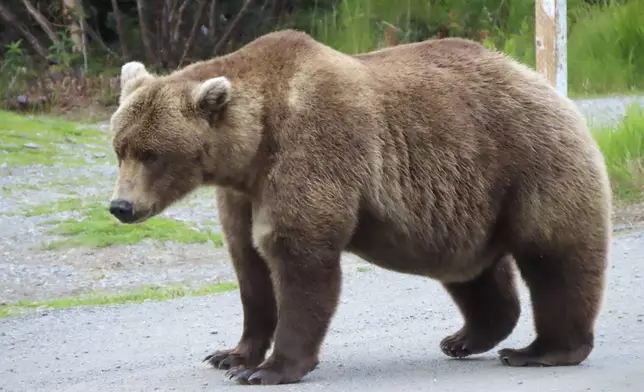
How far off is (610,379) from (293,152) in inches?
74.0

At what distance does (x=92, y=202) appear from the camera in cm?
1295

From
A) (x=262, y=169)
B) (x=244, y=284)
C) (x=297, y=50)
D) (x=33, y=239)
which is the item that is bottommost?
(x=33, y=239)

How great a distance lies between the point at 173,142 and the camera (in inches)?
230

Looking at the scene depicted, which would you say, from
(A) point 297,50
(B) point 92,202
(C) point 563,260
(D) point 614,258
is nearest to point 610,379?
(C) point 563,260

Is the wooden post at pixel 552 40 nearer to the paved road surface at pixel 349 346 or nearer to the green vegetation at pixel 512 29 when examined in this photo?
the paved road surface at pixel 349 346

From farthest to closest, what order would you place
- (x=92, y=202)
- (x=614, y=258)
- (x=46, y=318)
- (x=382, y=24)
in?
(x=382, y=24) < (x=92, y=202) < (x=614, y=258) < (x=46, y=318)

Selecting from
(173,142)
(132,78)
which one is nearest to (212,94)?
(173,142)

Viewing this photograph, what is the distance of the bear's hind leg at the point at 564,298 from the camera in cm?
620

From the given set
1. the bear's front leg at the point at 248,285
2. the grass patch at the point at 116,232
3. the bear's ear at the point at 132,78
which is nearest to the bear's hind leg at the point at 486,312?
the bear's front leg at the point at 248,285

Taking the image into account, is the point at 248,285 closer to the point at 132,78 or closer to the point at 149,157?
the point at 149,157

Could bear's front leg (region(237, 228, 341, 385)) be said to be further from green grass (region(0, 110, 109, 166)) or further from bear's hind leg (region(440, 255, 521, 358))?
green grass (region(0, 110, 109, 166))

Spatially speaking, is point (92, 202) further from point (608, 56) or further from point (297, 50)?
point (608, 56)

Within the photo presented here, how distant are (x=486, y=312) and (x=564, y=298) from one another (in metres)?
0.67

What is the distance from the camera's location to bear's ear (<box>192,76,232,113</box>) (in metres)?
5.78
